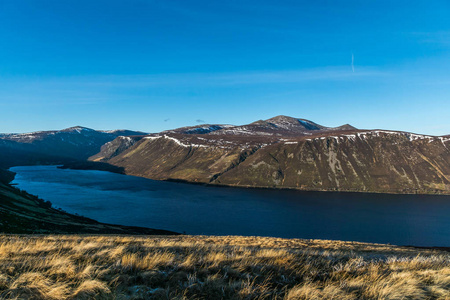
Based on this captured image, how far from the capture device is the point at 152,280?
677cm

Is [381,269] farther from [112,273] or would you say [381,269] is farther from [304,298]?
[112,273]

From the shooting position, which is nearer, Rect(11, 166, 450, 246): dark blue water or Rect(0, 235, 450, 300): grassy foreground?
Rect(0, 235, 450, 300): grassy foreground

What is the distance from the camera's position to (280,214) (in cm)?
11619

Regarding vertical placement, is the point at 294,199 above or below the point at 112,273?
below

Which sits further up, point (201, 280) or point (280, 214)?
point (201, 280)

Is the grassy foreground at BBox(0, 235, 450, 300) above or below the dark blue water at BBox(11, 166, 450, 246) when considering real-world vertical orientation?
above

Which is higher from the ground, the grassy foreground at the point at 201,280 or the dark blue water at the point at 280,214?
the grassy foreground at the point at 201,280

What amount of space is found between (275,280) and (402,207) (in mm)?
163140

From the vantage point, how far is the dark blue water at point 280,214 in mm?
90375

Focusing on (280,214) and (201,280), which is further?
(280,214)

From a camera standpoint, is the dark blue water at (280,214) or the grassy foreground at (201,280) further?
the dark blue water at (280,214)

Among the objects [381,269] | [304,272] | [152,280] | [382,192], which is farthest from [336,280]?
[382,192]

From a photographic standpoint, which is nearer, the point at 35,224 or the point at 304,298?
the point at 304,298

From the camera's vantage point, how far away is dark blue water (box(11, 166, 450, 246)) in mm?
90375
